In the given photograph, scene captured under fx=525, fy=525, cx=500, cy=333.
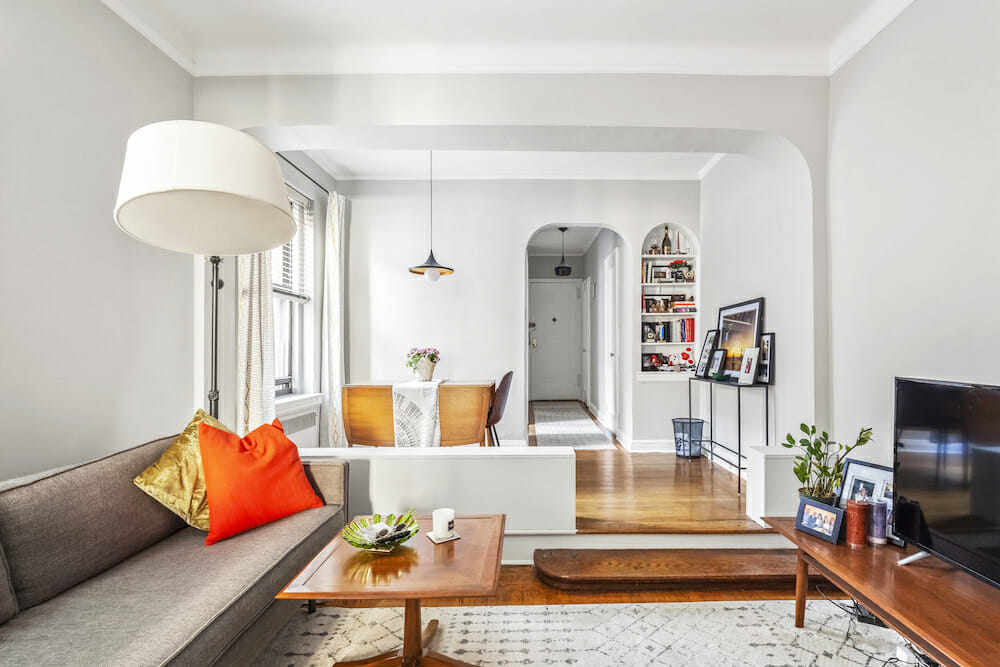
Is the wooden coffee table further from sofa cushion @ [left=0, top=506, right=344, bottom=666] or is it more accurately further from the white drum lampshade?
the white drum lampshade

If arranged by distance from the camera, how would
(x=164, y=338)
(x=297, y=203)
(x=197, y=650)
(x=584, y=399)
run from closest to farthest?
(x=197, y=650)
(x=164, y=338)
(x=297, y=203)
(x=584, y=399)

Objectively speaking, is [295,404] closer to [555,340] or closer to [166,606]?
[166,606]

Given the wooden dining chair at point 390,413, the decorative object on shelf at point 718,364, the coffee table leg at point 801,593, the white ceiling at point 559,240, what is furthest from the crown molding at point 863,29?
the white ceiling at point 559,240

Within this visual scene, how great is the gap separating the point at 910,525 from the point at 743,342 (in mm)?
2198

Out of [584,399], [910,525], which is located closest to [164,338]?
[910,525]

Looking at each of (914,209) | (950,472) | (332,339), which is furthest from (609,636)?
(332,339)

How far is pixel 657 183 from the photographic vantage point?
5.07 meters

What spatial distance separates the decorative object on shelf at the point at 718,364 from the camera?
4.20 metres

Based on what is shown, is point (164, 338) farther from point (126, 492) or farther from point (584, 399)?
point (584, 399)

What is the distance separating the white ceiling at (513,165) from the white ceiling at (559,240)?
1.81 m

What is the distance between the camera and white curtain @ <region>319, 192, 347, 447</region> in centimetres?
478

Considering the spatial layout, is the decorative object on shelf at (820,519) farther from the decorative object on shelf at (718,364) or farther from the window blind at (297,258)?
the window blind at (297,258)

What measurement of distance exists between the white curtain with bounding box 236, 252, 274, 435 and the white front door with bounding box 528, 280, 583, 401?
6119mm

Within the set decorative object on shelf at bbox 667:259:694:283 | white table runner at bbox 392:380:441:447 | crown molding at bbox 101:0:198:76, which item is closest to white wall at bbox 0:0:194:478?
crown molding at bbox 101:0:198:76
